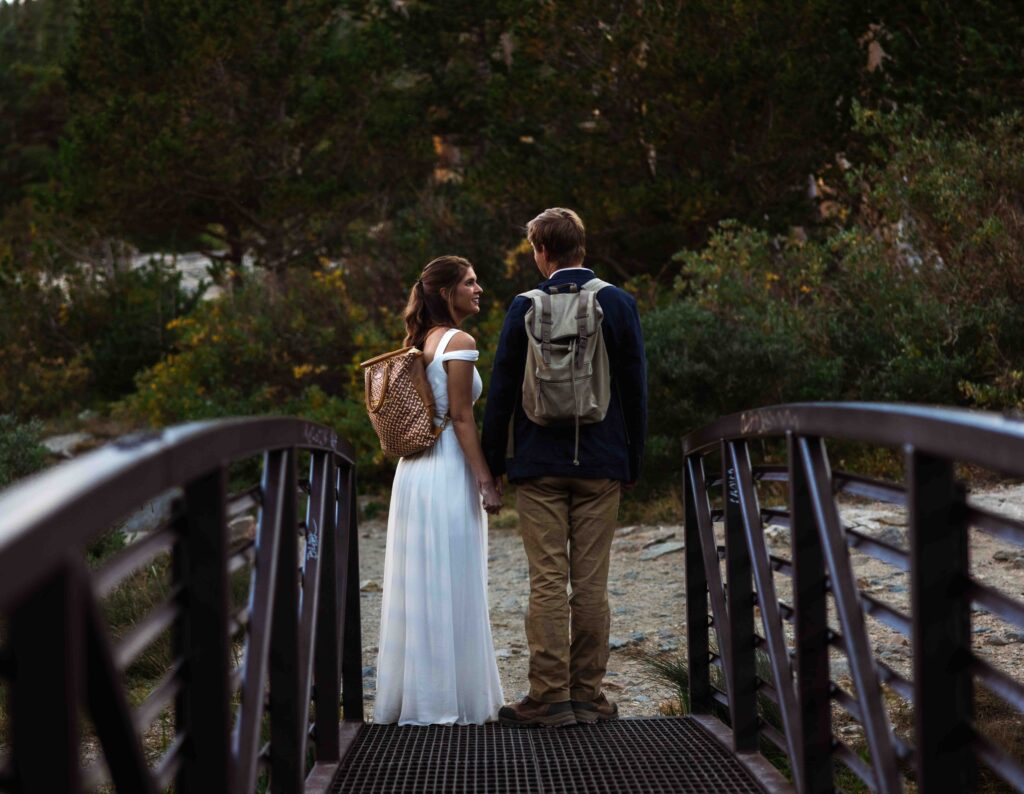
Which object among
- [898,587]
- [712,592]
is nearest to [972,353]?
[898,587]

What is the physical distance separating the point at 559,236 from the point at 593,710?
5.46ft

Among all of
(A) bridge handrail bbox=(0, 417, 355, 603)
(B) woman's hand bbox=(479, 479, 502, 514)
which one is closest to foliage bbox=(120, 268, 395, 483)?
(B) woman's hand bbox=(479, 479, 502, 514)

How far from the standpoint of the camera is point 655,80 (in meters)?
15.8

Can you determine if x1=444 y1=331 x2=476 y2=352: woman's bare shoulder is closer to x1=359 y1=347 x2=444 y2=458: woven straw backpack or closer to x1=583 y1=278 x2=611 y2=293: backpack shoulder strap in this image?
x1=359 y1=347 x2=444 y2=458: woven straw backpack

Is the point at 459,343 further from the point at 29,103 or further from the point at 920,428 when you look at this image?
the point at 29,103

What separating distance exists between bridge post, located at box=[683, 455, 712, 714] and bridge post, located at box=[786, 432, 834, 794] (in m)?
1.50

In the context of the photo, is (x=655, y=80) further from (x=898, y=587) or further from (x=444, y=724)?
(x=444, y=724)

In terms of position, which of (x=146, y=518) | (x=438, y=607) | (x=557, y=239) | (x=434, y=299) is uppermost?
(x=557, y=239)

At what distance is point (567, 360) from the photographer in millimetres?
4305

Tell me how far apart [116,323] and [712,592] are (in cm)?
1705

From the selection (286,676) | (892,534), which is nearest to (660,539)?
(892,534)

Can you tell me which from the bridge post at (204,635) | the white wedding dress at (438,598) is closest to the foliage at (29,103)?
the white wedding dress at (438,598)

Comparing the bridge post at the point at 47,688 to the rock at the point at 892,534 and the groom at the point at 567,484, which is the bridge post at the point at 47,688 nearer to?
the groom at the point at 567,484

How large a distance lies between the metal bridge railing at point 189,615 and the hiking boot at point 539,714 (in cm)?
58
